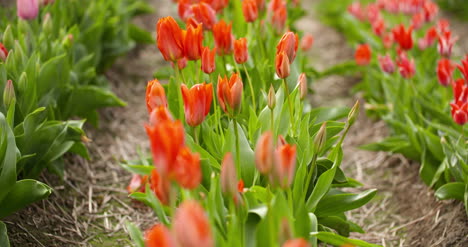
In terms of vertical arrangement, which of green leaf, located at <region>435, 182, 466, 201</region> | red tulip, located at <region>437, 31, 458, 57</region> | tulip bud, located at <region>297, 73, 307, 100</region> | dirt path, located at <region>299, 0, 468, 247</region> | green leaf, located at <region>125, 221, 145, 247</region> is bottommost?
dirt path, located at <region>299, 0, 468, 247</region>

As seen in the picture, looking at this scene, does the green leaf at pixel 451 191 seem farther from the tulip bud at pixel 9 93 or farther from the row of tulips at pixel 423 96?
the tulip bud at pixel 9 93

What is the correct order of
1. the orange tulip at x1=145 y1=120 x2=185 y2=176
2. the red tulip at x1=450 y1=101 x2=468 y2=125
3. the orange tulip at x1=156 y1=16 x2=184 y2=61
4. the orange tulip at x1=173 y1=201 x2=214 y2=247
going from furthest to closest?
the red tulip at x1=450 y1=101 x2=468 y2=125 < the orange tulip at x1=156 y1=16 x2=184 y2=61 < the orange tulip at x1=145 y1=120 x2=185 y2=176 < the orange tulip at x1=173 y1=201 x2=214 y2=247

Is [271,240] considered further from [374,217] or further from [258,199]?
[374,217]

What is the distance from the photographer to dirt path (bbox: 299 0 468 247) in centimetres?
281

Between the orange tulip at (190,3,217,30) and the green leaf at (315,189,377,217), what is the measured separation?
1.03 meters

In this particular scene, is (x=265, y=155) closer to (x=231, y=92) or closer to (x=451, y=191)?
(x=231, y=92)

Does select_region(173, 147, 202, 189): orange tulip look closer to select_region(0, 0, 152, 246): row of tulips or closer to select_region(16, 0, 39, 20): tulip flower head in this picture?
select_region(0, 0, 152, 246): row of tulips

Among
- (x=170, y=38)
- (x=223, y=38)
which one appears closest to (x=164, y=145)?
(x=170, y=38)

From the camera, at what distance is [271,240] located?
1.76m

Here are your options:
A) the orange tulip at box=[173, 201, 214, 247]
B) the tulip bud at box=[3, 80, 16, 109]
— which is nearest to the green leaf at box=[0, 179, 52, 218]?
the tulip bud at box=[3, 80, 16, 109]

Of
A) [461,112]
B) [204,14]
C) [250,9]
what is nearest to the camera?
[461,112]

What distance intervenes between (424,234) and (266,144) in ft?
5.02

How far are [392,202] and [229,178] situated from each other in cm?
180

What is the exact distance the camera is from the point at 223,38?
2.68 meters
